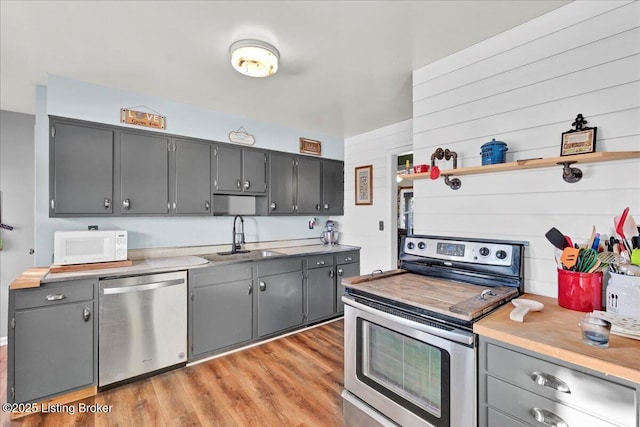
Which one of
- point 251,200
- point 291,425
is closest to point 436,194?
point 291,425

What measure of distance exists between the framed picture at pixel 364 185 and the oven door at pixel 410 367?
2.40 m

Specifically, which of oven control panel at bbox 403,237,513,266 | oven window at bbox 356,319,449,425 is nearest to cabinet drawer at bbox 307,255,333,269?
oven control panel at bbox 403,237,513,266

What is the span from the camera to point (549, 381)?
1003 millimetres

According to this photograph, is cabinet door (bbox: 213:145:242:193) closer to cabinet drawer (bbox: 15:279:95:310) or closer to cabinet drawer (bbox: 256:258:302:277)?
cabinet drawer (bbox: 256:258:302:277)

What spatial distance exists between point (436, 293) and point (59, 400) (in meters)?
2.77

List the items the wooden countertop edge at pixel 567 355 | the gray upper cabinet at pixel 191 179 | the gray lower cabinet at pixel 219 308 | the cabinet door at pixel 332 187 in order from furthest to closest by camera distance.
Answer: the cabinet door at pixel 332 187 → the gray upper cabinet at pixel 191 179 → the gray lower cabinet at pixel 219 308 → the wooden countertop edge at pixel 567 355

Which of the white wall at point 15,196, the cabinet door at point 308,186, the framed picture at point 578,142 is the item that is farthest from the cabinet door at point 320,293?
the white wall at point 15,196

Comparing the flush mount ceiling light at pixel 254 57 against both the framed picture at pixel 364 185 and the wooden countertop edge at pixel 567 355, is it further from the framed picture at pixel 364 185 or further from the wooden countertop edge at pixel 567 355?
the framed picture at pixel 364 185

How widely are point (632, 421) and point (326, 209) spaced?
11.2ft

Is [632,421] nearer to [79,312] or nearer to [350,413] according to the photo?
[350,413]

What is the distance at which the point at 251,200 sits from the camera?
3.50 meters

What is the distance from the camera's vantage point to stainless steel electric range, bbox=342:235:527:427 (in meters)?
1.23

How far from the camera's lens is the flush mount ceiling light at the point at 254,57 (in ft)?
6.16

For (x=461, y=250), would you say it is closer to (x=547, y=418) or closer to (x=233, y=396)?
(x=547, y=418)
